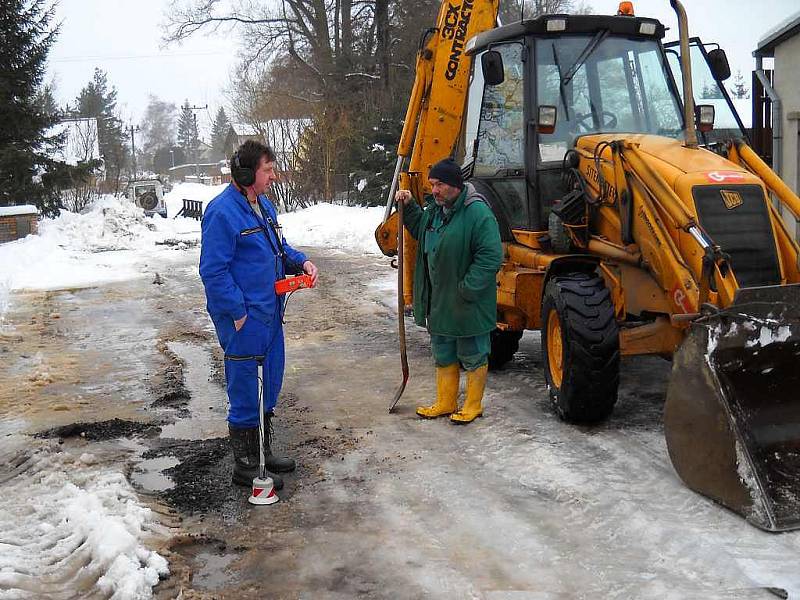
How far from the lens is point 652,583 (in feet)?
11.9

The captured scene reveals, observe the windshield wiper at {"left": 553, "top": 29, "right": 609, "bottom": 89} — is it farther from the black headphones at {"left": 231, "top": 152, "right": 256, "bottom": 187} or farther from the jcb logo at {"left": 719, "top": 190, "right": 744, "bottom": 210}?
the black headphones at {"left": 231, "top": 152, "right": 256, "bottom": 187}

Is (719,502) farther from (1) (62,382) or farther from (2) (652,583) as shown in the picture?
(1) (62,382)

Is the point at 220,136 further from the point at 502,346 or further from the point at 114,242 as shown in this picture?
the point at 502,346

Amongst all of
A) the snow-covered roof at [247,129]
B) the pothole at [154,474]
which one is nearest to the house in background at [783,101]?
the pothole at [154,474]

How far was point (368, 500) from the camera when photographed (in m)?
4.73

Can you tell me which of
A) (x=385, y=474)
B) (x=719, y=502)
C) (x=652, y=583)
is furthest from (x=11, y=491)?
(x=719, y=502)

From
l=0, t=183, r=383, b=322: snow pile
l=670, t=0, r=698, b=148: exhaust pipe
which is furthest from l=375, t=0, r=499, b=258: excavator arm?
l=0, t=183, r=383, b=322: snow pile

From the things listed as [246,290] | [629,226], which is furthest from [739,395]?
[246,290]

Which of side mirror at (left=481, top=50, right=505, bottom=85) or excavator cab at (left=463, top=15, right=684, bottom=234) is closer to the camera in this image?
side mirror at (left=481, top=50, right=505, bottom=85)

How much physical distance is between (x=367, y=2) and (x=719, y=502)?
1210 inches

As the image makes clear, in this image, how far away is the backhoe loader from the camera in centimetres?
438

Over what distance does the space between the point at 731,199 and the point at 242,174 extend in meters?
2.88

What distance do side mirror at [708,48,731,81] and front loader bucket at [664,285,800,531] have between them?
8.94 ft

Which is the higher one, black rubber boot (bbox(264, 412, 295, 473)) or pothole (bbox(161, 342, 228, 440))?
black rubber boot (bbox(264, 412, 295, 473))
